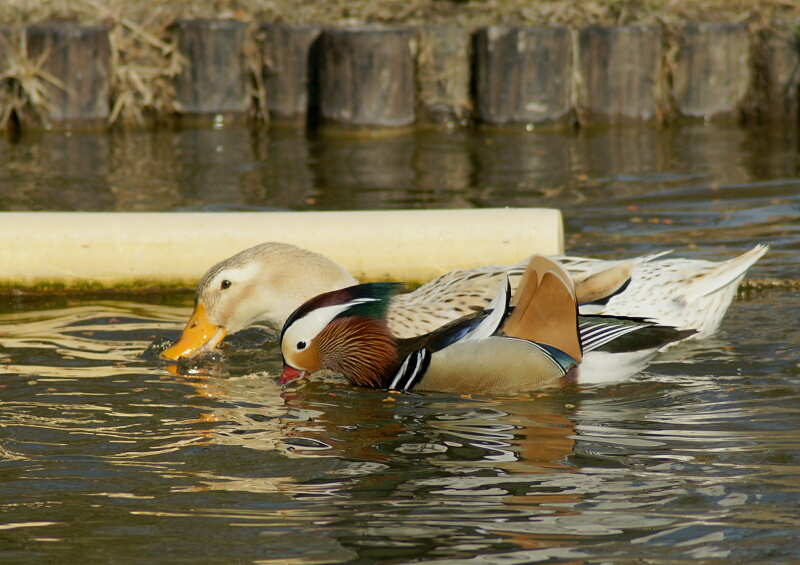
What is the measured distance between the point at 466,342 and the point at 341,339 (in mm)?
553

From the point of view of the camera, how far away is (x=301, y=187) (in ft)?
28.7

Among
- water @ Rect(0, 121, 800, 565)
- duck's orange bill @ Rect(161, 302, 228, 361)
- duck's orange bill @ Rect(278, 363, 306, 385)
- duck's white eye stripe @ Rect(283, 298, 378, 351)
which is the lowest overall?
water @ Rect(0, 121, 800, 565)

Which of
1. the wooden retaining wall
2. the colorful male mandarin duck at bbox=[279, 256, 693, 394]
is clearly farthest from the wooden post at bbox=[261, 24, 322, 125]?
the colorful male mandarin duck at bbox=[279, 256, 693, 394]

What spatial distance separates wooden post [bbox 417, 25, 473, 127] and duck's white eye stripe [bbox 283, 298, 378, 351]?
5.55 m

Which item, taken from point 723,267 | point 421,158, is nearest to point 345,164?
point 421,158

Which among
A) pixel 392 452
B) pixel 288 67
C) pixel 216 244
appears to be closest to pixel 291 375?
pixel 392 452

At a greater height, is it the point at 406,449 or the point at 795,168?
the point at 795,168

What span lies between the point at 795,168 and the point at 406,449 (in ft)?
19.3

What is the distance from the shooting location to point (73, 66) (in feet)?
33.6

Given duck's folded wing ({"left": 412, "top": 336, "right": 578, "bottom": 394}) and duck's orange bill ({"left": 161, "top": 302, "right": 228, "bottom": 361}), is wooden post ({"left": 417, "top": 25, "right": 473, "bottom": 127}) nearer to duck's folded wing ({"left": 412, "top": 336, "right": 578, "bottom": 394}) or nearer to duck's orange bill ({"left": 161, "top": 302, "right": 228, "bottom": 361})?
duck's orange bill ({"left": 161, "top": 302, "right": 228, "bottom": 361})

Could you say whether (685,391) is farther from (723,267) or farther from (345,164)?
(345,164)

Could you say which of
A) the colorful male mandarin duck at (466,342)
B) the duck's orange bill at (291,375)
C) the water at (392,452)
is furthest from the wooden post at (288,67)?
the duck's orange bill at (291,375)

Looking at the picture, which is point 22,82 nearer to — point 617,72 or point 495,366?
point 617,72

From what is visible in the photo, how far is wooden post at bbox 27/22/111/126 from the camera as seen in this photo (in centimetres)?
1018
